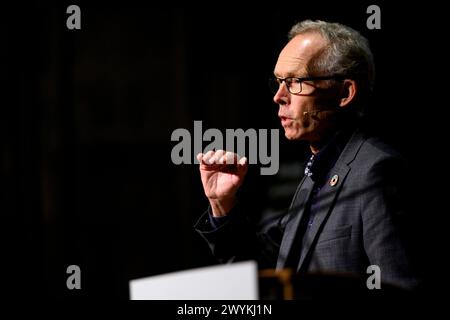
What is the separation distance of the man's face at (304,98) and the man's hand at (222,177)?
211mm

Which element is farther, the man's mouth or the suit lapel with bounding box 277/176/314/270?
the man's mouth

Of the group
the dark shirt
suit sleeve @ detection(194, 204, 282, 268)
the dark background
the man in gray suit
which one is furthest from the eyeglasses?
the dark background

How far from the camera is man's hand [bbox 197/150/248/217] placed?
1.82m

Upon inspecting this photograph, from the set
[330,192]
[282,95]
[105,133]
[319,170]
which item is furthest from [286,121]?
[105,133]

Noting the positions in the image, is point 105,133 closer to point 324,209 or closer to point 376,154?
point 324,209

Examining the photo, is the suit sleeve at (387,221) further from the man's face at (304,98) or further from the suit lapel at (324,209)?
the man's face at (304,98)

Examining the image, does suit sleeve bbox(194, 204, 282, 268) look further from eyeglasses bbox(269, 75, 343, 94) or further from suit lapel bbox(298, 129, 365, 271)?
eyeglasses bbox(269, 75, 343, 94)

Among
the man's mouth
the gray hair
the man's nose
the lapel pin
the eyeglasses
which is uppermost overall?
the gray hair

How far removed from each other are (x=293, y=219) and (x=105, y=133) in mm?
1631

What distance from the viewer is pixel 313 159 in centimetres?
186

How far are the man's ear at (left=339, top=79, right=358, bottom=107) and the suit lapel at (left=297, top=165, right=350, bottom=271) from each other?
25cm

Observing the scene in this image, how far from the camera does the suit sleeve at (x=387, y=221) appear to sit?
1544 millimetres

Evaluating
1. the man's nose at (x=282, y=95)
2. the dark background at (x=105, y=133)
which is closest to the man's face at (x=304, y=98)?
the man's nose at (x=282, y=95)
